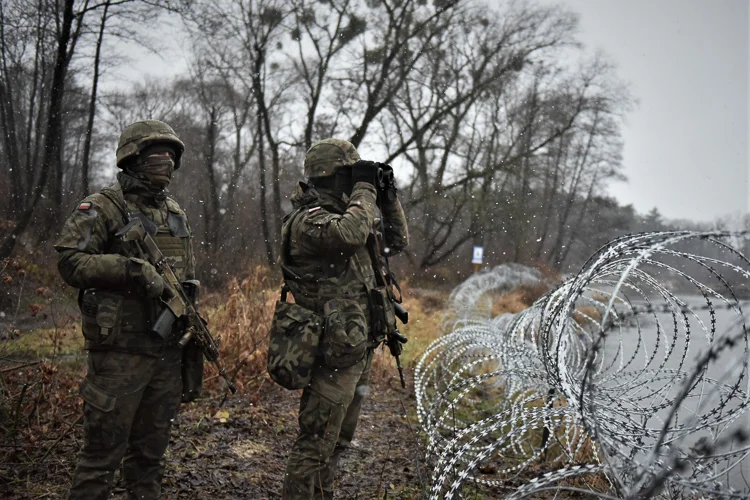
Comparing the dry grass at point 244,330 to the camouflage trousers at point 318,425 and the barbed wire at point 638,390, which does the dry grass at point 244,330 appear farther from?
the camouflage trousers at point 318,425

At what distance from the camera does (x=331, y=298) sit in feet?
9.06

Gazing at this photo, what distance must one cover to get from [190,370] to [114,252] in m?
0.71

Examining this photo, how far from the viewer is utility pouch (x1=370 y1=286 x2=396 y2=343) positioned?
2.84 metres

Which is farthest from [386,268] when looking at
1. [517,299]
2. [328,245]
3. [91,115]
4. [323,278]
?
[517,299]

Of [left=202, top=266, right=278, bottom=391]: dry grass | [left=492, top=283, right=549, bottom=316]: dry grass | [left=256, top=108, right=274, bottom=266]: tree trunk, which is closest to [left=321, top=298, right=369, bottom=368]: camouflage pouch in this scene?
[left=202, top=266, right=278, bottom=391]: dry grass

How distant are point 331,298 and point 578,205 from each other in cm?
1891

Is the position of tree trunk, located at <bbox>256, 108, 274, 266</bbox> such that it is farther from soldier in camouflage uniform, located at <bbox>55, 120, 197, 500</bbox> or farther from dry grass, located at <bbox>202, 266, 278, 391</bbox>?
soldier in camouflage uniform, located at <bbox>55, 120, 197, 500</bbox>

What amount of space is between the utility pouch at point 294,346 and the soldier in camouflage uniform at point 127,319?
0.52m

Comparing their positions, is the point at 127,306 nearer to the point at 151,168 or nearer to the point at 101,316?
the point at 101,316

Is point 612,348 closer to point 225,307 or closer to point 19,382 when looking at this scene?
point 225,307

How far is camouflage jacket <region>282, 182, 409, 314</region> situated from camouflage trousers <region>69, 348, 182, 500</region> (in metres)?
0.74

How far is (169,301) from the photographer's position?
8.52 feet

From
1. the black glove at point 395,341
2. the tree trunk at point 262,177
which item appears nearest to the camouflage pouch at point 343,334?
the black glove at point 395,341

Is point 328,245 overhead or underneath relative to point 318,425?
overhead
